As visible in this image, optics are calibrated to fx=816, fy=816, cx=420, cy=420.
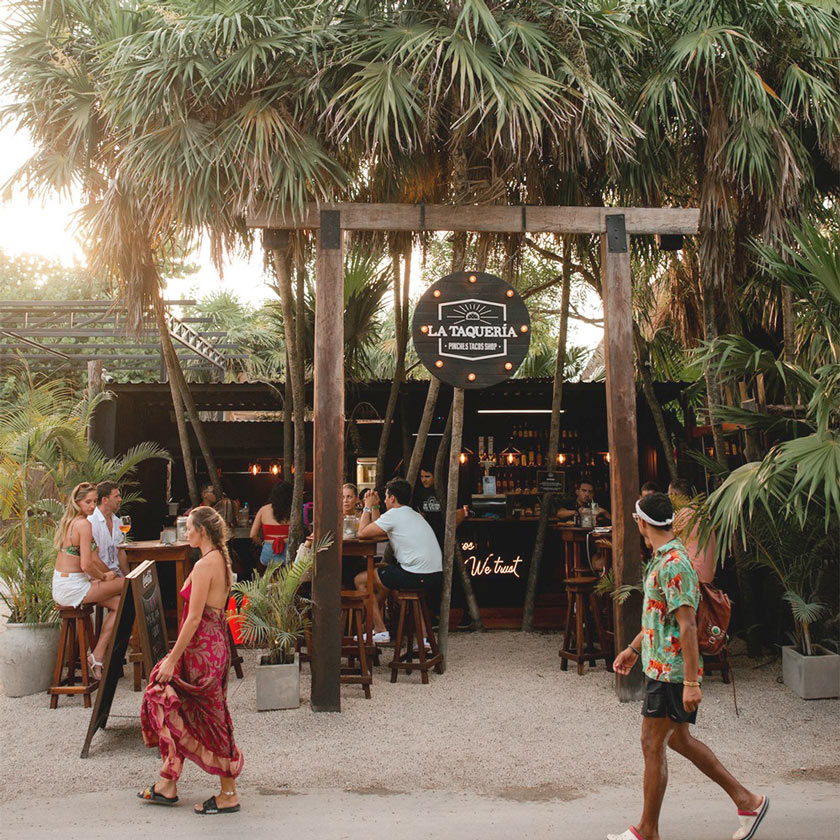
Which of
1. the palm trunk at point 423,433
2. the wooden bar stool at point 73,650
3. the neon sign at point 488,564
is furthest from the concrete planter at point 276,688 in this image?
the neon sign at point 488,564

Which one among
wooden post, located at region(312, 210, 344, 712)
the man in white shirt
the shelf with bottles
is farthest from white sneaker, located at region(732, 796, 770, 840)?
the shelf with bottles

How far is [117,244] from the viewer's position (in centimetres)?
738

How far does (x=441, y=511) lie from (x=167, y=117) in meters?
4.22

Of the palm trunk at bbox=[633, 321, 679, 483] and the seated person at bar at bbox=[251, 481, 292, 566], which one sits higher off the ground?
the palm trunk at bbox=[633, 321, 679, 483]

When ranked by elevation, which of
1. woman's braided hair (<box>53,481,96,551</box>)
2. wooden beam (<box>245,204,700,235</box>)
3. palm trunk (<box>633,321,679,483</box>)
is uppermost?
wooden beam (<box>245,204,700,235</box>)

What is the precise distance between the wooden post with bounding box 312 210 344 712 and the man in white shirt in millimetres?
1658

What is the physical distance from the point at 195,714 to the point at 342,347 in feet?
8.38

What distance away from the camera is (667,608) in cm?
330

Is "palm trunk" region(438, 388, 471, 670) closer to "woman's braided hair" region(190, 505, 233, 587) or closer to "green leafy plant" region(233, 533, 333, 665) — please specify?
"green leafy plant" region(233, 533, 333, 665)

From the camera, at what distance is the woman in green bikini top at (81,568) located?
564 centimetres

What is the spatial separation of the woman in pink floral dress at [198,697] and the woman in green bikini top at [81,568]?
194cm

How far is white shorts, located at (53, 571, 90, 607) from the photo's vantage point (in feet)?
18.5

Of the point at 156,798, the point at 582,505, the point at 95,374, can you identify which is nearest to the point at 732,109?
the point at 582,505

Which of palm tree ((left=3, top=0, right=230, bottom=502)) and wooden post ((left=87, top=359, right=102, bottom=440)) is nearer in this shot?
palm tree ((left=3, top=0, right=230, bottom=502))
